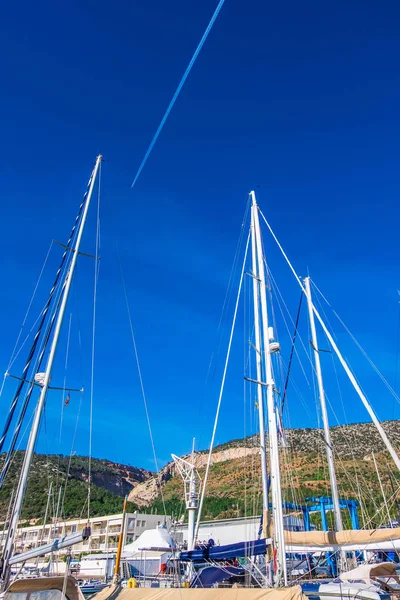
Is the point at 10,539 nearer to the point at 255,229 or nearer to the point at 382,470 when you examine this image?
the point at 255,229

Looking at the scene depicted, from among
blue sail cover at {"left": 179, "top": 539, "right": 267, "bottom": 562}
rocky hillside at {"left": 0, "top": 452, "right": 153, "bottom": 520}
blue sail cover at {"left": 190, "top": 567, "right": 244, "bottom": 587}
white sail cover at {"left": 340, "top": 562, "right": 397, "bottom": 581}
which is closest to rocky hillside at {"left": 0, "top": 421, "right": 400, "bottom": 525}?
rocky hillside at {"left": 0, "top": 452, "right": 153, "bottom": 520}

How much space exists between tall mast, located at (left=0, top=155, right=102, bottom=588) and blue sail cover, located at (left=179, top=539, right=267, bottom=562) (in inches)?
260

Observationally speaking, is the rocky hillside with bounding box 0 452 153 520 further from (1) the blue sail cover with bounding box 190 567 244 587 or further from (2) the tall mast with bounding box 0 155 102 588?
(2) the tall mast with bounding box 0 155 102 588

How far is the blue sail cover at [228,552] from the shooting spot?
550 inches

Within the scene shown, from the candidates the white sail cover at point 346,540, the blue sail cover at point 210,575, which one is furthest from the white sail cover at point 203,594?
the white sail cover at point 346,540

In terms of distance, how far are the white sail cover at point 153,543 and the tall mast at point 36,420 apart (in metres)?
17.2

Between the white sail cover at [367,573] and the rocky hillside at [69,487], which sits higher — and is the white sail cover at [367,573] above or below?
below

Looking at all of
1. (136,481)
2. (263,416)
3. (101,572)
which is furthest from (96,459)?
(263,416)

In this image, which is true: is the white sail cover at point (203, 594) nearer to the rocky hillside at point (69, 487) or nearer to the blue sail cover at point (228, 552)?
the blue sail cover at point (228, 552)

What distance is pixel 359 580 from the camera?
44.7ft

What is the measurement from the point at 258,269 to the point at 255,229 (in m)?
2.00

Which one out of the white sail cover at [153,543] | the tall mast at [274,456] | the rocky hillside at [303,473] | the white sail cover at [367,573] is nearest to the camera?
the tall mast at [274,456]

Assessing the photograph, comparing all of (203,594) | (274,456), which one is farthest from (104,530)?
(203,594)

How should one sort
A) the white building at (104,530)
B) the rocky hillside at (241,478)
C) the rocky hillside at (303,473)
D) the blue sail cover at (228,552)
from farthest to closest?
the rocky hillside at (241,478)
the white building at (104,530)
the rocky hillside at (303,473)
the blue sail cover at (228,552)
